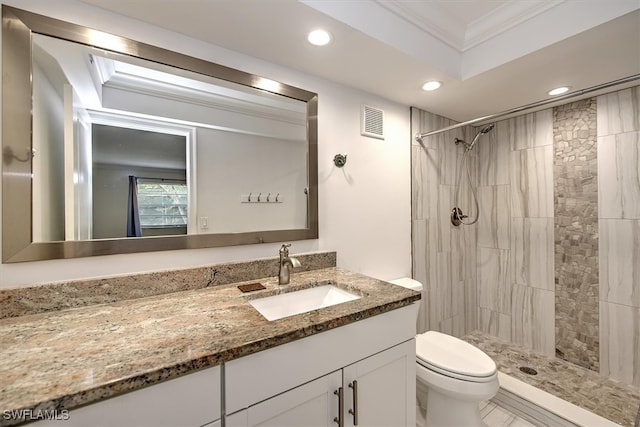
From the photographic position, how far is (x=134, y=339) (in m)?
0.80

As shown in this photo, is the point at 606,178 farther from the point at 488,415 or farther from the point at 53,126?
the point at 53,126

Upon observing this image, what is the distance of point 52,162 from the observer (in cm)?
105

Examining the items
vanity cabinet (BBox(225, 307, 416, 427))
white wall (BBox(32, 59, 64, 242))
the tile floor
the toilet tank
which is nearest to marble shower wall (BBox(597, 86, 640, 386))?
the tile floor

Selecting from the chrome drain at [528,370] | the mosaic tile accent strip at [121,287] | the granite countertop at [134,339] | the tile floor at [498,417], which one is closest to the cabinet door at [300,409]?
the granite countertop at [134,339]

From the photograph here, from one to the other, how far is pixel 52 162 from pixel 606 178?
3218 millimetres

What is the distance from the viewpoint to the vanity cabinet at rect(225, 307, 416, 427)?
31.4 inches

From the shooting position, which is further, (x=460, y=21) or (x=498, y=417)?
(x=498, y=417)

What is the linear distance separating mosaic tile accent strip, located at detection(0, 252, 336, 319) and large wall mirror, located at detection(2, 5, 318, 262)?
0.12m

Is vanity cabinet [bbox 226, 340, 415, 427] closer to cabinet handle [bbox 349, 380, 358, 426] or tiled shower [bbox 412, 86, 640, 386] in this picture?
cabinet handle [bbox 349, 380, 358, 426]

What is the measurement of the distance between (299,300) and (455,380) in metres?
0.89

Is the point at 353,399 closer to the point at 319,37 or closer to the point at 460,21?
the point at 319,37

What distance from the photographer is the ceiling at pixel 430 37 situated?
3.83ft

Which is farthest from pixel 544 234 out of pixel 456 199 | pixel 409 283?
pixel 409 283

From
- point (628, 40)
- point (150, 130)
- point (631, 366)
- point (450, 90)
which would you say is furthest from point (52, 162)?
point (631, 366)
